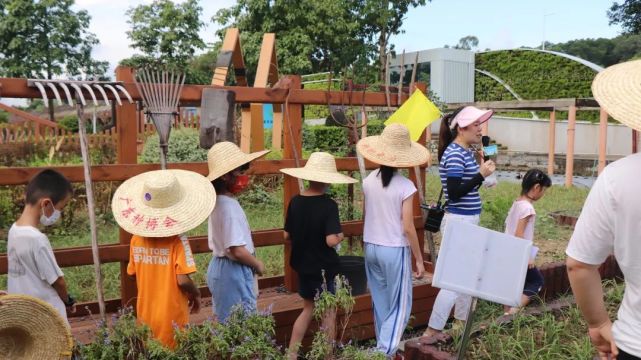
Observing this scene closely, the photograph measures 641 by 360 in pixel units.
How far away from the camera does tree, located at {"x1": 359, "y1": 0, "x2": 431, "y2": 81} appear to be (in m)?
23.6

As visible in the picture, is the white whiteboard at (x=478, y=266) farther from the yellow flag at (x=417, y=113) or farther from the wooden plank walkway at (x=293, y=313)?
the yellow flag at (x=417, y=113)

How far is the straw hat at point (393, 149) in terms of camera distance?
3.39m

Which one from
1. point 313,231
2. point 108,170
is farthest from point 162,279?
point 108,170

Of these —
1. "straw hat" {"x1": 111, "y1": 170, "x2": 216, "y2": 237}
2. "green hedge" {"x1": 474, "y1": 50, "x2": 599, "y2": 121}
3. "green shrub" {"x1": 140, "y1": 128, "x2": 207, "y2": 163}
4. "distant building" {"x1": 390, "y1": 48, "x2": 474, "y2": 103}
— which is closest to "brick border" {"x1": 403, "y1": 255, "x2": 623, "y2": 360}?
"straw hat" {"x1": 111, "y1": 170, "x2": 216, "y2": 237}

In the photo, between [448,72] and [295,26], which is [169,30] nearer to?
[295,26]

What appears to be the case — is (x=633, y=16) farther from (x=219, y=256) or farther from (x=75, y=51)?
(x=219, y=256)

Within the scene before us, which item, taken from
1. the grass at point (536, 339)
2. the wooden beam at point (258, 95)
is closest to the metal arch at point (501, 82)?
the wooden beam at point (258, 95)

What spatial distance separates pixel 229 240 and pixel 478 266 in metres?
1.25

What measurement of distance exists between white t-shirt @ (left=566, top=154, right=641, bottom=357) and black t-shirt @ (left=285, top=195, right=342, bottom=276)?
1.63 metres

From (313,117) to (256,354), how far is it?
1724 cm

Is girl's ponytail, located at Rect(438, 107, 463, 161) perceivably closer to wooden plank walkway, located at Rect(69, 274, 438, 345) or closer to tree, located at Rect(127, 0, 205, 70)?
wooden plank walkway, located at Rect(69, 274, 438, 345)

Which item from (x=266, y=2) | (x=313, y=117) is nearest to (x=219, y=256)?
(x=313, y=117)

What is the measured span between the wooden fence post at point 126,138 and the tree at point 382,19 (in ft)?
66.5

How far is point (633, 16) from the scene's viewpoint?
22.7 meters
